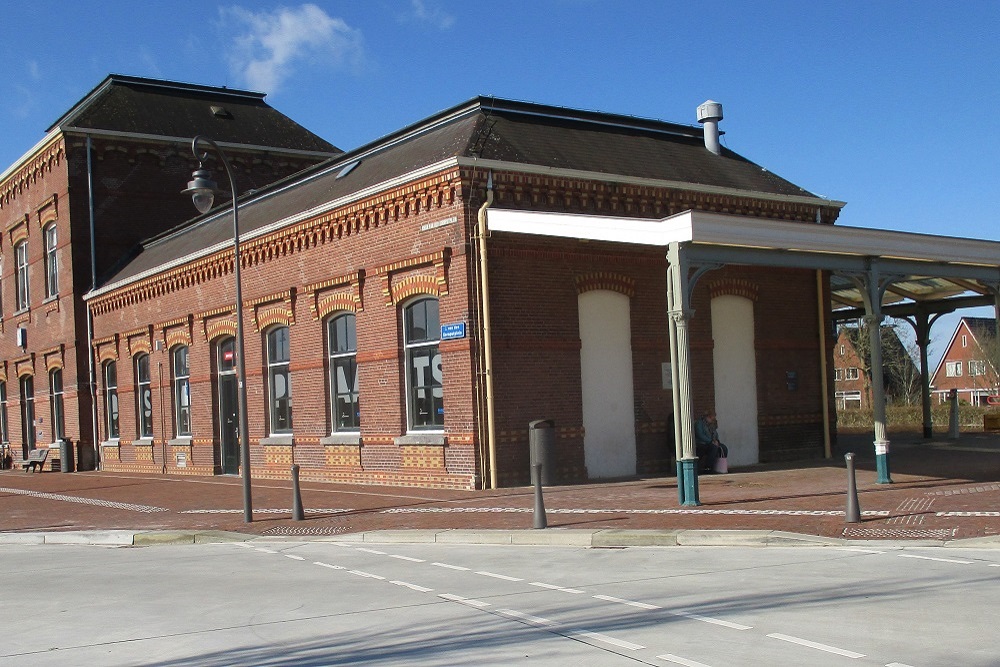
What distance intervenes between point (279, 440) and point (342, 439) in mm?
2863

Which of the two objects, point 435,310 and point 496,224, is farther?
point 435,310

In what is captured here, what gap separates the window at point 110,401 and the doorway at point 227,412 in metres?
7.32

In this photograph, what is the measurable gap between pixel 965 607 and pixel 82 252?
30433 millimetres

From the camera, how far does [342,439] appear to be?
73.4ft

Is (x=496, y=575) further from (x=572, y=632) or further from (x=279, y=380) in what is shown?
(x=279, y=380)

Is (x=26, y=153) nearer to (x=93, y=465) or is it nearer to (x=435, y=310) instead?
(x=93, y=465)

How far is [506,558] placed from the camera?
12070 mm

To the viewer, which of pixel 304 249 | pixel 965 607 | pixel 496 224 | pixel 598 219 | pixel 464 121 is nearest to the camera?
pixel 965 607

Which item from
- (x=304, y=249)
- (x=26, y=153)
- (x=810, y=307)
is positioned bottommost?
(x=810, y=307)

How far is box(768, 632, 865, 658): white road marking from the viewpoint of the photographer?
6844mm

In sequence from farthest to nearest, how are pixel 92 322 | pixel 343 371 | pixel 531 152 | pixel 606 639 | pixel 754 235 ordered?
pixel 92 322
pixel 343 371
pixel 531 152
pixel 754 235
pixel 606 639

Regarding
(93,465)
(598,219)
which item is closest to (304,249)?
(598,219)

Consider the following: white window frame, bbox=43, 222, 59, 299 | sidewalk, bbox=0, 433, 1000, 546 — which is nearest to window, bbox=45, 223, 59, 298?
white window frame, bbox=43, 222, 59, 299

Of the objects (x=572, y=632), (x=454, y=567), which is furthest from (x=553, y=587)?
(x=572, y=632)
